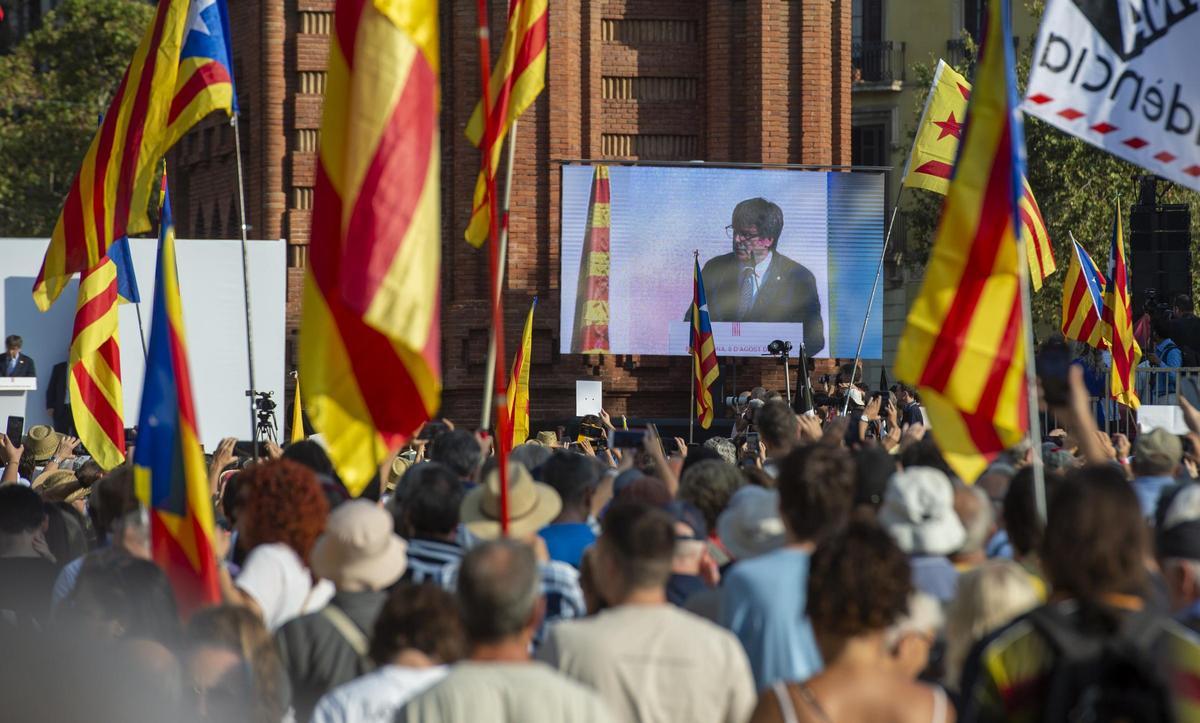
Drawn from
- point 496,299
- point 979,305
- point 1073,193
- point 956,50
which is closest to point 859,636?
point 496,299

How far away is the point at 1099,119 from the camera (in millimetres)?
9562

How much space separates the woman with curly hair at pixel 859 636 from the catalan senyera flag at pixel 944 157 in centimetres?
1320

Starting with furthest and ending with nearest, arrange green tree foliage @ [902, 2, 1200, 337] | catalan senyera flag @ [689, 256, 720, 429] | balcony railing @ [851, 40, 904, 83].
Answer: balcony railing @ [851, 40, 904, 83], green tree foliage @ [902, 2, 1200, 337], catalan senyera flag @ [689, 256, 720, 429]

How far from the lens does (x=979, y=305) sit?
748cm

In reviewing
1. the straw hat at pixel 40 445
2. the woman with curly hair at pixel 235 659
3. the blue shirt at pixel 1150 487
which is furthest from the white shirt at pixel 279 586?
→ the straw hat at pixel 40 445

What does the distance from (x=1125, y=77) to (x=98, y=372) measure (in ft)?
23.3

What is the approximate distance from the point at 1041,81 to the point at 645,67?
19909 millimetres

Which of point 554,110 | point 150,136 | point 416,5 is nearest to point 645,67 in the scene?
point 554,110

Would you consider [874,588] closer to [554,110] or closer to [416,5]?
[416,5]

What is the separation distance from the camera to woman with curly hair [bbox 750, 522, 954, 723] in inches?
184

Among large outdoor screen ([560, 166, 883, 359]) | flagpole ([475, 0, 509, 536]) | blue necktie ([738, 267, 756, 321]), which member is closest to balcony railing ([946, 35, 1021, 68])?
large outdoor screen ([560, 166, 883, 359])

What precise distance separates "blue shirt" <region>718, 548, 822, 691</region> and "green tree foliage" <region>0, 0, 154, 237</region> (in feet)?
124

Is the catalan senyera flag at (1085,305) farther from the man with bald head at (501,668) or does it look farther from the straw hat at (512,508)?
the man with bald head at (501,668)

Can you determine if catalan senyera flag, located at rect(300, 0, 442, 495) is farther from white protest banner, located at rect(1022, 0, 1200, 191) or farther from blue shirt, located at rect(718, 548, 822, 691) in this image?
white protest banner, located at rect(1022, 0, 1200, 191)
